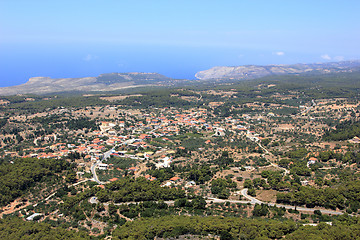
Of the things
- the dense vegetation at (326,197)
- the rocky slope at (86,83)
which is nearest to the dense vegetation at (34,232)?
the dense vegetation at (326,197)

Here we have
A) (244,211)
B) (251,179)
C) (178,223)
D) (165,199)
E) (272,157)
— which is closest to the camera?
(178,223)

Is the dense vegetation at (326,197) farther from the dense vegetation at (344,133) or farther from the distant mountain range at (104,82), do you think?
the distant mountain range at (104,82)

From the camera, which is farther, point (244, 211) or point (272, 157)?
point (272, 157)

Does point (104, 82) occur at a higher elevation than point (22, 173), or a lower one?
higher

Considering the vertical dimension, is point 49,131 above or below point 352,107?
below

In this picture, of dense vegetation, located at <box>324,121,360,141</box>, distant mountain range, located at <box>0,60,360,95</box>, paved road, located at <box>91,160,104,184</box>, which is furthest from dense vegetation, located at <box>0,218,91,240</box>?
distant mountain range, located at <box>0,60,360,95</box>

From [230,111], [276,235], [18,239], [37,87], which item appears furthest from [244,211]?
[37,87]

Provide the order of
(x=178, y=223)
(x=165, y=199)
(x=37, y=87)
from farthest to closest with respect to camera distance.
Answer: (x=37, y=87), (x=165, y=199), (x=178, y=223)

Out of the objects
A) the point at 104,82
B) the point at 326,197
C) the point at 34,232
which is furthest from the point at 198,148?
the point at 104,82

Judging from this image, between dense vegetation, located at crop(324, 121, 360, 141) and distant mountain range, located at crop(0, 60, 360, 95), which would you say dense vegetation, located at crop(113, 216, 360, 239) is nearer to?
dense vegetation, located at crop(324, 121, 360, 141)

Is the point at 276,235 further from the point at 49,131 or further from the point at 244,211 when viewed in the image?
the point at 49,131

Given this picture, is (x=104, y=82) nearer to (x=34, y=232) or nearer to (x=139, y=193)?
(x=139, y=193)
